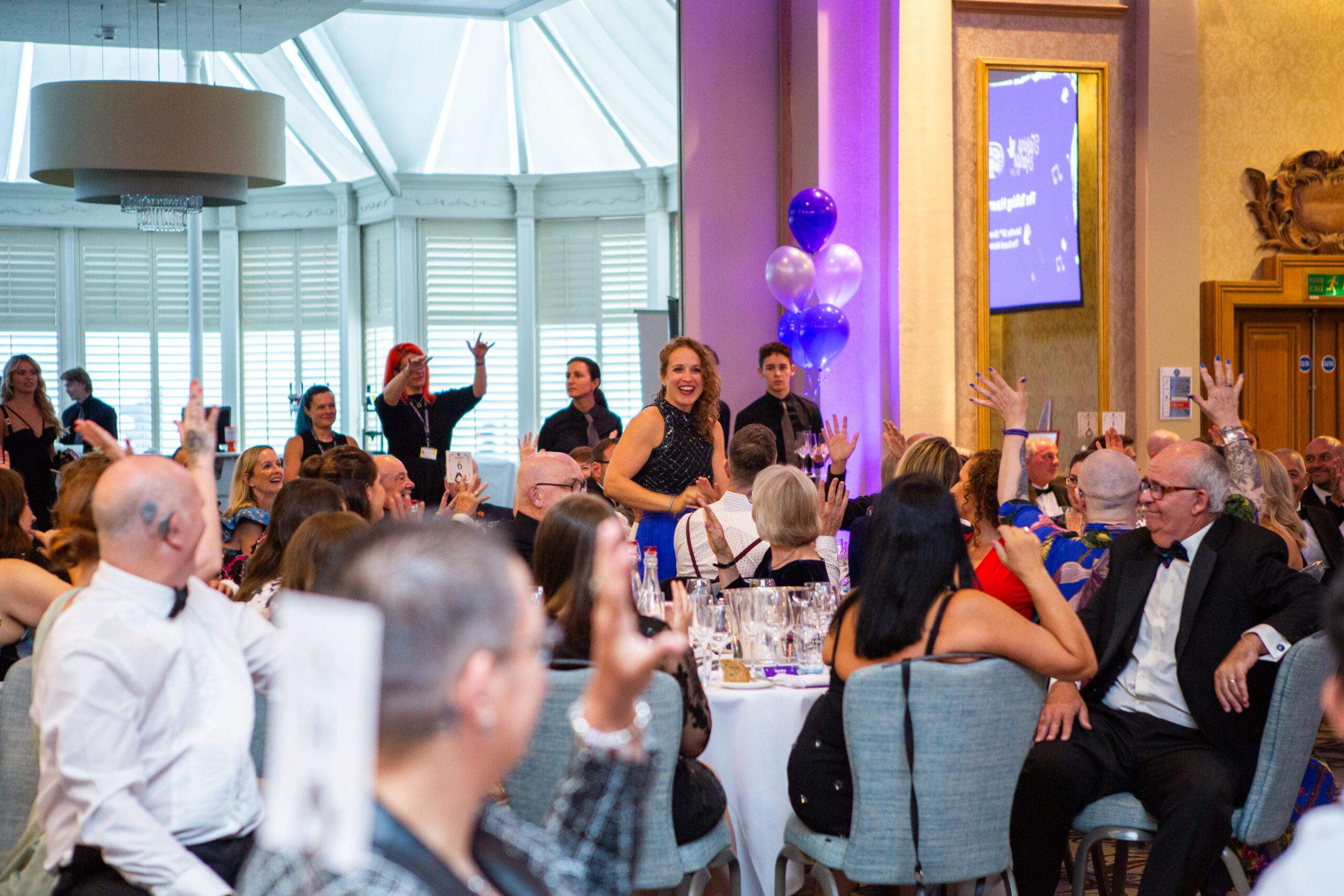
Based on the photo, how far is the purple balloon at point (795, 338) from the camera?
→ 772 cm

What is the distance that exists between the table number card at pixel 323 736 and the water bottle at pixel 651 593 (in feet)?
8.79

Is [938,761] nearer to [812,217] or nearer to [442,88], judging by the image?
[812,217]

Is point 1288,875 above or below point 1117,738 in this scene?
above

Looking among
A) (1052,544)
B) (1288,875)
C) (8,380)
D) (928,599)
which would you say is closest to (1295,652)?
(928,599)

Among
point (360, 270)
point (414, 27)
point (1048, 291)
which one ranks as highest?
point (414, 27)

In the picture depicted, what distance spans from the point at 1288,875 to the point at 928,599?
164 cm

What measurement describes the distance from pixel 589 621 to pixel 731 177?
6660 millimetres

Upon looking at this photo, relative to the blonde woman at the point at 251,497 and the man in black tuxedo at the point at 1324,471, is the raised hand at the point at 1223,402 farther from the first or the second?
the blonde woman at the point at 251,497

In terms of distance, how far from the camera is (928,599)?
2.73 meters

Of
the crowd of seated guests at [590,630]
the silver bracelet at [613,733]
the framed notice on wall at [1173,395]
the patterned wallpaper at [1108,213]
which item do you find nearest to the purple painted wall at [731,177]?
the patterned wallpaper at [1108,213]

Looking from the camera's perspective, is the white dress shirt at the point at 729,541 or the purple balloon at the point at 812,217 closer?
→ the white dress shirt at the point at 729,541

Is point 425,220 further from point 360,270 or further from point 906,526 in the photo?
point 906,526

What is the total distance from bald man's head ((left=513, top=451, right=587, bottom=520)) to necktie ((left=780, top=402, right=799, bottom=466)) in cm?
280

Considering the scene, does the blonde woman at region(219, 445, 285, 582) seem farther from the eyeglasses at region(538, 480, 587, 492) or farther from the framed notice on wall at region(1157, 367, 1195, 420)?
the framed notice on wall at region(1157, 367, 1195, 420)
